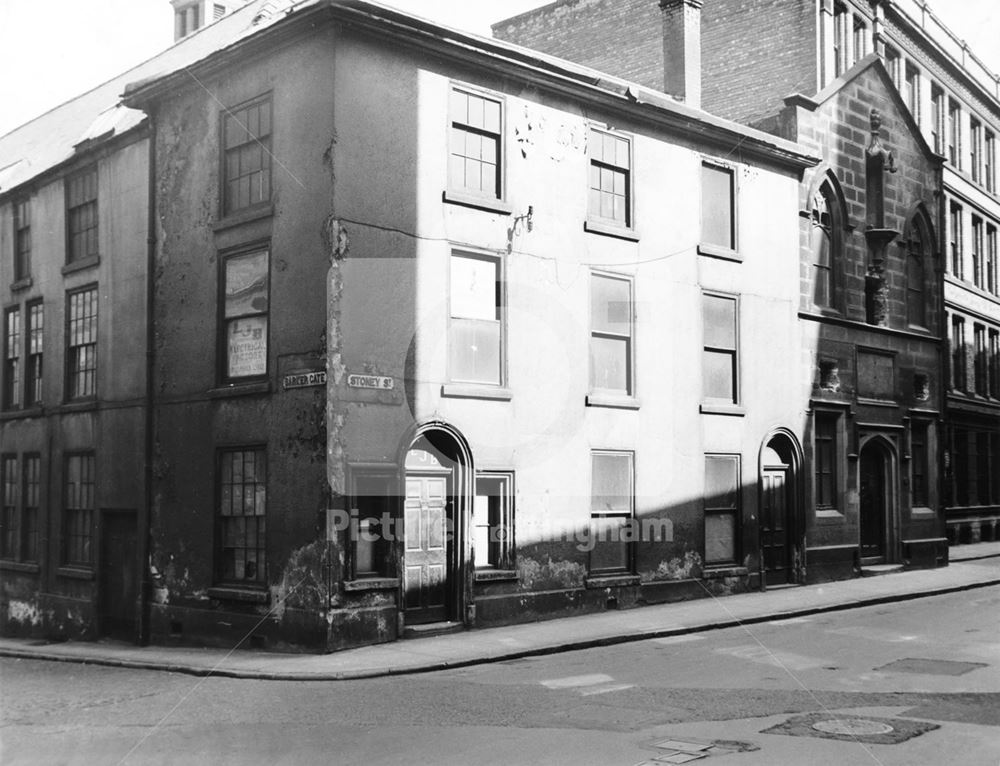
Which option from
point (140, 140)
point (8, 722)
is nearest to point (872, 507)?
point (140, 140)

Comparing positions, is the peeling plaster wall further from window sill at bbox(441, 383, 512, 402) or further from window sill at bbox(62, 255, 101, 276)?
window sill at bbox(62, 255, 101, 276)

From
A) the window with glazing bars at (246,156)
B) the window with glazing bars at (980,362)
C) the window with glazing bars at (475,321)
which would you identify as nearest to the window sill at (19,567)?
the window with glazing bars at (246,156)

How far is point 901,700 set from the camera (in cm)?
1062

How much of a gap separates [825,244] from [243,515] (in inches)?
588

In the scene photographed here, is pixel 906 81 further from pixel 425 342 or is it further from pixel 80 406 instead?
pixel 80 406

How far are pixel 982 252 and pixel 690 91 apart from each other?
20123mm

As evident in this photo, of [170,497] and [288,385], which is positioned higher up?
[288,385]

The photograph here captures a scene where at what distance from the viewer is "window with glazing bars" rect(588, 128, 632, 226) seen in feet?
64.0

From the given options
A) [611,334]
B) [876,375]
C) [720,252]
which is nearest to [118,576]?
[611,334]

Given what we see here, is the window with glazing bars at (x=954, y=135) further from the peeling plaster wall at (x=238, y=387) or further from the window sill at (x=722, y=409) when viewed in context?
the peeling plaster wall at (x=238, y=387)

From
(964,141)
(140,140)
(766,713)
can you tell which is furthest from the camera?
(964,141)

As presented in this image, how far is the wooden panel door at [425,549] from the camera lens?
53.5ft

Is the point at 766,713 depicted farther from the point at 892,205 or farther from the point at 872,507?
the point at 892,205

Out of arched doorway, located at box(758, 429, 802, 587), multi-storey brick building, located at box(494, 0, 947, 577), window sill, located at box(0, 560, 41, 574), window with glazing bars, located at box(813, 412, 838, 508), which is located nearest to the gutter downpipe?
window sill, located at box(0, 560, 41, 574)
